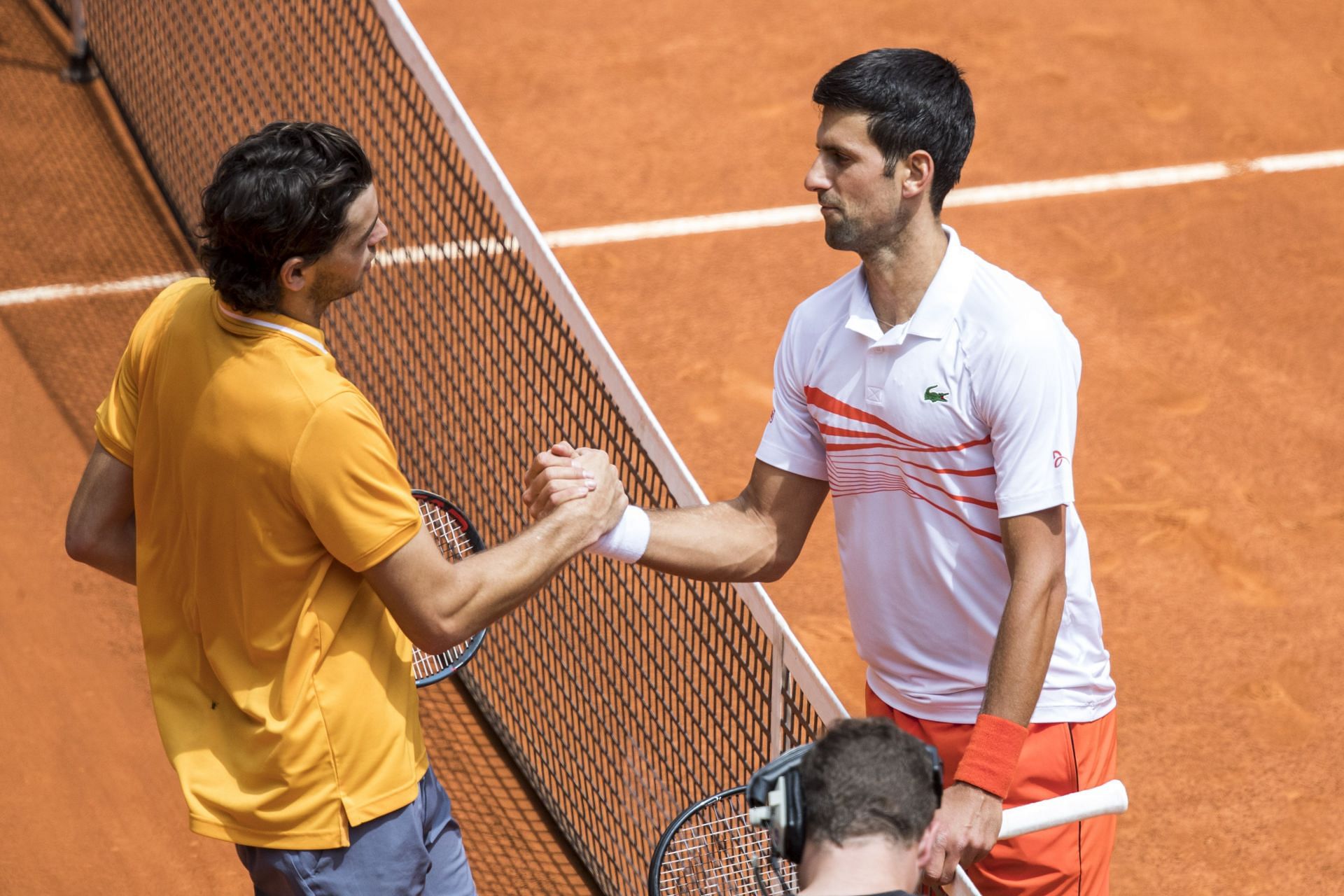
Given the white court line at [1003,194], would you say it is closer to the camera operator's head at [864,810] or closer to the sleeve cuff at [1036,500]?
the sleeve cuff at [1036,500]

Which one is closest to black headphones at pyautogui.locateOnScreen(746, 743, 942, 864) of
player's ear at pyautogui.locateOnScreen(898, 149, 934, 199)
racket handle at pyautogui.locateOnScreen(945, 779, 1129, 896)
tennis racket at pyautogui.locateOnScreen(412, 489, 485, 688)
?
racket handle at pyautogui.locateOnScreen(945, 779, 1129, 896)

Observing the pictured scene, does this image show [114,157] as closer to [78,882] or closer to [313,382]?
[78,882]

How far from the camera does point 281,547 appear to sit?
282 cm

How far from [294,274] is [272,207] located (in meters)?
0.13

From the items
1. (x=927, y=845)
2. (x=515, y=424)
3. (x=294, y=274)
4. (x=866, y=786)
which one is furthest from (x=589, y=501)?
(x=515, y=424)

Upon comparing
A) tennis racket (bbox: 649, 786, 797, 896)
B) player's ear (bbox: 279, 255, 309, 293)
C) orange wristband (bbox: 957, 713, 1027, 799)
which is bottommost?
tennis racket (bbox: 649, 786, 797, 896)

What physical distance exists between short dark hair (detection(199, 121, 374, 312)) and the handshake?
2.66 ft

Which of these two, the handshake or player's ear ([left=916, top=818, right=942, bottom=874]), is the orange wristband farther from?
the handshake

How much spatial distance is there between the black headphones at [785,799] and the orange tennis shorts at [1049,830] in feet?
3.21

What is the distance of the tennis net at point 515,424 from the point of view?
13.5ft

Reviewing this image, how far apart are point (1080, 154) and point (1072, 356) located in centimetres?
590

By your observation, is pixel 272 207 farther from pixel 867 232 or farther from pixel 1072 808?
pixel 1072 808

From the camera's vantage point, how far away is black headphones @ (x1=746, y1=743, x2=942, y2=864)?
93.5 inches

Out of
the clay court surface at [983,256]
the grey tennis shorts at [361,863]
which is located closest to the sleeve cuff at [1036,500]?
the grey tennis shorts at [361,863]
